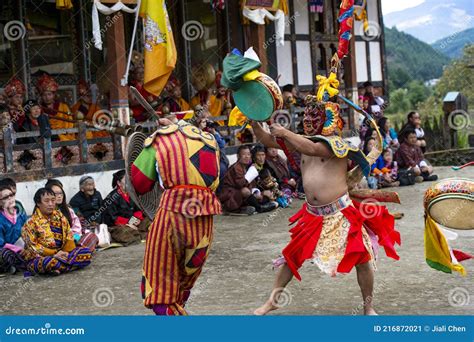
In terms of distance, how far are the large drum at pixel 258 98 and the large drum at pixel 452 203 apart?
4.35 ft

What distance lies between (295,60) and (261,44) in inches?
86.8

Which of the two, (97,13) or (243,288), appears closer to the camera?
(243,288)

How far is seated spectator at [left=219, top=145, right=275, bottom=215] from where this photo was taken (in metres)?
10.7

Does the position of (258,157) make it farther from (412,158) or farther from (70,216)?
(412,158)


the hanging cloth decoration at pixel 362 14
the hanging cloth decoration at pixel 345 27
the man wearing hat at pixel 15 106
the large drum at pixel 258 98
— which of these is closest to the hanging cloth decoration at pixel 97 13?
the man wearing hat at pixel 15 106

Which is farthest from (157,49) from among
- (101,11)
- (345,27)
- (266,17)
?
(345,27)

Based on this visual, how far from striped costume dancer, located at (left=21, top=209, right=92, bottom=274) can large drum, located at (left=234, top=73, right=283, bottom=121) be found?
9.68 ft

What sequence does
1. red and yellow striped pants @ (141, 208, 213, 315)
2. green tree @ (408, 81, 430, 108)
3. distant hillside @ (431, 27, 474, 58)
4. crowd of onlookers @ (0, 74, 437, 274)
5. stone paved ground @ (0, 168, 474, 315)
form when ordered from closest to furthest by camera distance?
1. red and yellow striped pants @ (141, 208, 213, 315)
2. stone paved ground @ (0, 168, 474, 315)
3. crowd of onlookers @ (0, 74, 437, 274)
4. distant hillside @ (431, 27, 474, 58)
5. green tree @ (408, 81, 430, 108)

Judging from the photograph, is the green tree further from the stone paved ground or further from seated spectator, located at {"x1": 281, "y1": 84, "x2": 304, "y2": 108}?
the stone paved ground

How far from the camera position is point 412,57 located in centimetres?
5753

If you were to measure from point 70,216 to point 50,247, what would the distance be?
0.68 meters

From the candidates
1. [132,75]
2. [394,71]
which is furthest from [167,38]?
[394,71]

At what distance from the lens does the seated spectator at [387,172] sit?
1320 cm

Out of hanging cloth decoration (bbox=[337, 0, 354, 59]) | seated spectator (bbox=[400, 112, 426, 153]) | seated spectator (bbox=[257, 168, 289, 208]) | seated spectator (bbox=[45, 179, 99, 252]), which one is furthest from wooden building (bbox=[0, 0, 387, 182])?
hanging cloth decoration (bbox=[337, 0, 354, 59])
